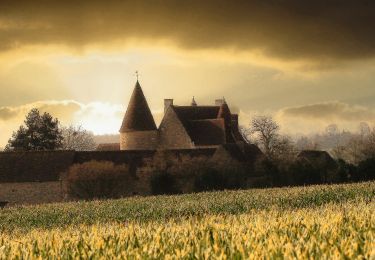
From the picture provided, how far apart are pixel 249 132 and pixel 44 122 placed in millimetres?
43137

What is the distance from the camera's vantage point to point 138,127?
7594 cm

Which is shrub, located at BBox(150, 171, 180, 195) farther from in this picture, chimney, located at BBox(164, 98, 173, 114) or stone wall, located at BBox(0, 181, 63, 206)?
chimney, located at BBox(164, 98, 173, 114)

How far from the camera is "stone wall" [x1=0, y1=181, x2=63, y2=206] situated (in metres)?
54.6

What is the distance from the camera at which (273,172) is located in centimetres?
5888

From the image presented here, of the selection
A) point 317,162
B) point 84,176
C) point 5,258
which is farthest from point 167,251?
point 317,162

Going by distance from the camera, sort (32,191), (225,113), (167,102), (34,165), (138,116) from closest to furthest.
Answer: (32,191), (34,165), (138,116), (225,113), (167,102)

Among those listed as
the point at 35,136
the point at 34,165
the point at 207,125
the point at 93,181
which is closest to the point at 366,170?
the point at 207,125

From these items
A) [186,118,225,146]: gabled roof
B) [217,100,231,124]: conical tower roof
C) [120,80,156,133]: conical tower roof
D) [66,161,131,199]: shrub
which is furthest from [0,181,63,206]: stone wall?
[217,100,231,124]: conical tower roof

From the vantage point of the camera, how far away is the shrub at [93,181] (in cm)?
5397

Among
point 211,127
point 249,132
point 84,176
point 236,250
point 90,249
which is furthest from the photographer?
point 249,132

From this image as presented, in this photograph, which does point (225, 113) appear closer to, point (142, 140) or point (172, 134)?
point (172, 134)

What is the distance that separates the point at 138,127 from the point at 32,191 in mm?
22953

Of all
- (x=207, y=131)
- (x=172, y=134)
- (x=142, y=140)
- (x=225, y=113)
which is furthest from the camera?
(x=225, y=113)

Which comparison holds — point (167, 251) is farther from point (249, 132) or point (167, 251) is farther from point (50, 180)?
point (249, 132)
